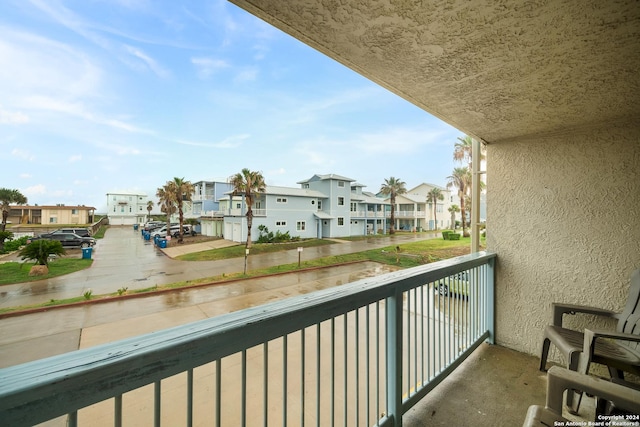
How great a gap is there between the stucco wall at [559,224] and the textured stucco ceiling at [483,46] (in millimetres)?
460

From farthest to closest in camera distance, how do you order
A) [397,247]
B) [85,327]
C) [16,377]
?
[397,247] < [85,327] < [16,377]

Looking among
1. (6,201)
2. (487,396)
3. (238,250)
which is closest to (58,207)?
(6,201)

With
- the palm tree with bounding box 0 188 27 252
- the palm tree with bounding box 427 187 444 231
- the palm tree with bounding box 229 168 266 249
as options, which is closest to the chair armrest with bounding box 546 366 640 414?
the palm tree with bounding box 0 188 27 252

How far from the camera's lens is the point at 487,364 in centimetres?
195

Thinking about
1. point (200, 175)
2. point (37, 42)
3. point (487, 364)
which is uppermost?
point (37, 42)

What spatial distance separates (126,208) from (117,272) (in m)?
0.56

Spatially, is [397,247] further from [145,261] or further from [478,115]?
[145,261]

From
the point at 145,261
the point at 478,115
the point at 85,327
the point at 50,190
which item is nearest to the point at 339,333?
the point at 145,261

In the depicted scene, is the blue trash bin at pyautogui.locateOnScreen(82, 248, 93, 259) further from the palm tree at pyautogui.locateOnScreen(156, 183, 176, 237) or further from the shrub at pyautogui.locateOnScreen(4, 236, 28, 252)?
the palm tree at pyautogui.locateOnScreen(156, 183, 176, 237)

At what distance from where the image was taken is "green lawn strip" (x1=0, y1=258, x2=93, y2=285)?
1382 mm

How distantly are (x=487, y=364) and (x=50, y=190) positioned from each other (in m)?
3.06

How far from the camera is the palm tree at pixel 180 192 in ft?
7.99

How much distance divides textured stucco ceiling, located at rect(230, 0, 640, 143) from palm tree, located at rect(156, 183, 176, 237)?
201cm

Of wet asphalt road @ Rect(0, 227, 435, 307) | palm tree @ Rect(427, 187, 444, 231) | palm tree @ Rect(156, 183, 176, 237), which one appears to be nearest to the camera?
wet asphalt road @ Rect(0, 227, 435, 307)
